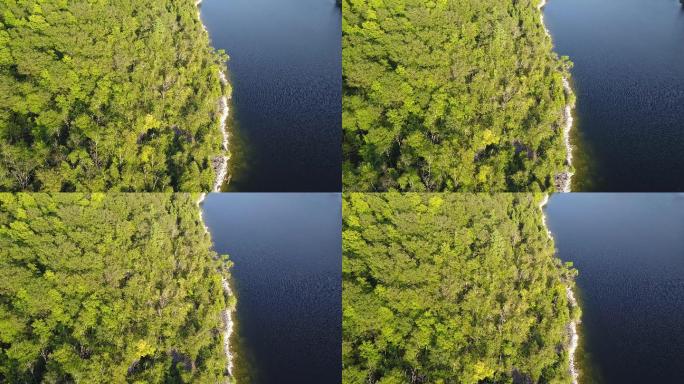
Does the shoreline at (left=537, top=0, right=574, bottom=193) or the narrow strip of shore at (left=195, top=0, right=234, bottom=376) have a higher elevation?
the shoreline at (left=537, top=0, right=574, bottom=193)

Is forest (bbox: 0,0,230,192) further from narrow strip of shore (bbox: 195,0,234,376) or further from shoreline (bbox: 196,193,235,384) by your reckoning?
shoreline (bbox: 196,193,235,384)

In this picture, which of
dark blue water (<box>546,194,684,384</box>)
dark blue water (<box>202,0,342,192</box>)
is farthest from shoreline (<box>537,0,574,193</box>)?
dark blue water (<box>202,0,342,192</box>)

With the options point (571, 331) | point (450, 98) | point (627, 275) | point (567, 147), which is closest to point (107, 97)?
point (450, 98)

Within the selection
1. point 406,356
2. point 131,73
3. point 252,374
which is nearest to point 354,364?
point 406,356

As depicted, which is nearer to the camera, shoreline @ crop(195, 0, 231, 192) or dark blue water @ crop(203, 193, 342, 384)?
dark blue water @ crop(203, 193, 342, 384)

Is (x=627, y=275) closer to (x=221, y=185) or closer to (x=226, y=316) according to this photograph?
(x=226, y=316)
